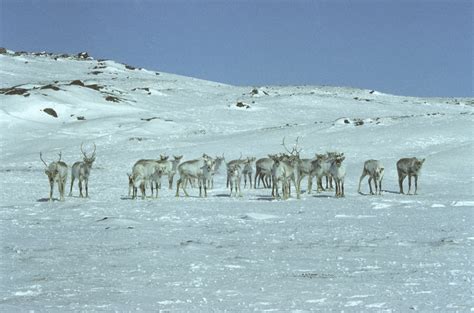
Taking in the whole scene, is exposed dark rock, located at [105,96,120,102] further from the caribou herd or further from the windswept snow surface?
the caribou herd

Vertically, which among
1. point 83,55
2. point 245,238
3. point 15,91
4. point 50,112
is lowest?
point 245,238

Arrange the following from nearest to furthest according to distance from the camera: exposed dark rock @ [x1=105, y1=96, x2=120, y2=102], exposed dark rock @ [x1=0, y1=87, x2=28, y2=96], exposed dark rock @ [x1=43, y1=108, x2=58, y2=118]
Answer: exposed dark rock @ [x1=43, y1=108, x2=58, y2=118]
exposed dark rock @ [x1=0, y1=87, x2=28, y2=96]
exposed dark rock @ [x1=105, y1=96, x2=120, y2=102]

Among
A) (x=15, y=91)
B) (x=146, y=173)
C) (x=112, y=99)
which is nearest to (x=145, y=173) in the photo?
(x=146, y=173)

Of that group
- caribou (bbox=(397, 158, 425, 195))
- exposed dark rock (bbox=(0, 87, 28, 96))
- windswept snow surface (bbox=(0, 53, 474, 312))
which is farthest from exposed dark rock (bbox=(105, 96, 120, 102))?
caribou (bbox=(397, 158, 425, 195))

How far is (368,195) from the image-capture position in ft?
69.8

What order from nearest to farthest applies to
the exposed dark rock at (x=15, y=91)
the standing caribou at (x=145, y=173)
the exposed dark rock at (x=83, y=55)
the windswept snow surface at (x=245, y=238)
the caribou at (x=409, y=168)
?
the windswept snow surface at (x=245, y=238), the standing caribou at (x=145, y=173), the caribou at (x=409, y=168), the exposed dark rock at (x=15, y=91), the exposed dark rock at (x=83, y=55)

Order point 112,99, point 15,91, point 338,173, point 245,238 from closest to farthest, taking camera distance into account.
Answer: point 245,238, point 338,173, point 15,91, point 112,99

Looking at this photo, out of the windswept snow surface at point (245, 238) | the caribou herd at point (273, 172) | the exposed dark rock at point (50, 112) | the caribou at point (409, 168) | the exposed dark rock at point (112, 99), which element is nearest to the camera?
the windswept snow surface at point (245, 238)

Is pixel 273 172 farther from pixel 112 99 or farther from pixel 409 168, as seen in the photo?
pixel 112 99

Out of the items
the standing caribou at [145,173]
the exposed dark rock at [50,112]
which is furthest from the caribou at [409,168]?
the exposed dark rock at [50,112]

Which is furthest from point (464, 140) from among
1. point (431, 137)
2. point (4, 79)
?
point (4, 79)

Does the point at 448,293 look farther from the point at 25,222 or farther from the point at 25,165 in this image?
the point at 25,165

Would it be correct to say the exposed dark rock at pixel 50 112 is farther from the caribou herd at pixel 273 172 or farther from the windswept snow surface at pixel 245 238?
the caribou herd at pixel 273 172

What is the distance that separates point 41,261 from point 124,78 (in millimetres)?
70727
